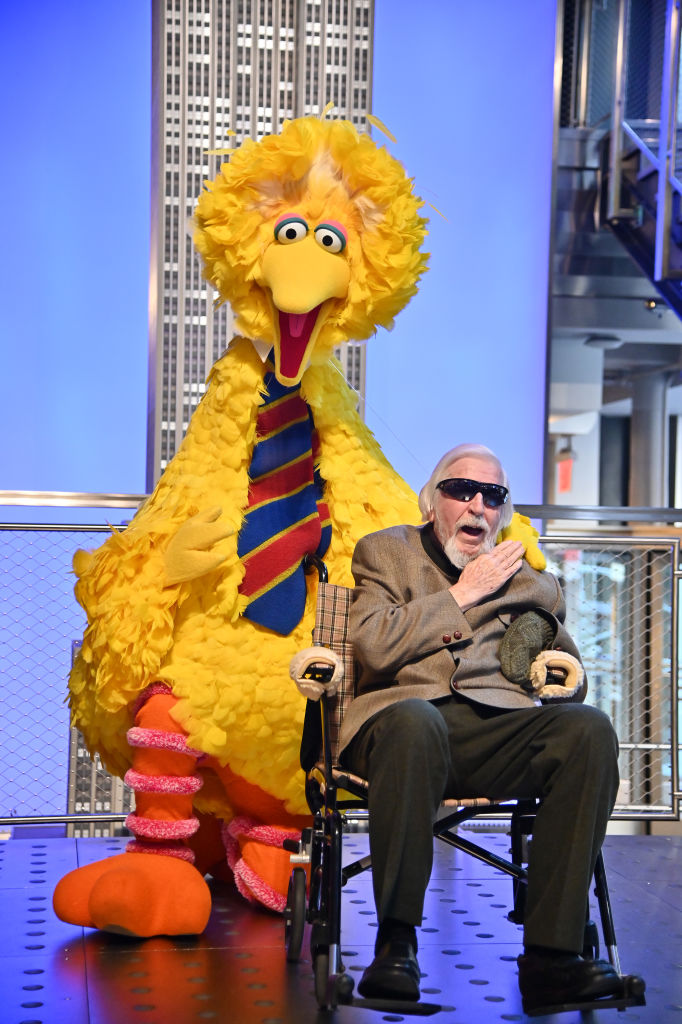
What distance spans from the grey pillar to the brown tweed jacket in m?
2.96

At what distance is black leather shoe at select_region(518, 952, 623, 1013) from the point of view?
1.71m

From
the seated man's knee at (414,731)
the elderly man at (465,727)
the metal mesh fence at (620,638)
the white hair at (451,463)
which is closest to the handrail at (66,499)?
the white hair at (451,463)

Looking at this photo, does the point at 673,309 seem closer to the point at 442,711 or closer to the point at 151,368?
the point at 151,368

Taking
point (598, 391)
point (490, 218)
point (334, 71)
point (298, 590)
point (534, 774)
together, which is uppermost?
point (334, 71)

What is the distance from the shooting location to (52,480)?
4281 mm

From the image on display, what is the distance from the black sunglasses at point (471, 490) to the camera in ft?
7.16

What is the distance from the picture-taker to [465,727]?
1.99 m

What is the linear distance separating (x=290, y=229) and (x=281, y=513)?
0.58m

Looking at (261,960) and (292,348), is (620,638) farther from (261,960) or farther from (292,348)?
(261,960)

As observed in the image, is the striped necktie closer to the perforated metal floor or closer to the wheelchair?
the wheelchair

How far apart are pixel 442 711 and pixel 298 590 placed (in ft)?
1.69

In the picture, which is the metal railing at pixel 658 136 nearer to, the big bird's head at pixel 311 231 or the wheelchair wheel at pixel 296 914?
the big bird's head at pixel 311 231

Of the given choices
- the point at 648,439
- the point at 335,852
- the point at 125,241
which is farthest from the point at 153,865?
the point at 648,439

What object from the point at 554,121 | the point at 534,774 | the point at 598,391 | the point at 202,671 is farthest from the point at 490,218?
the point at 534,774
